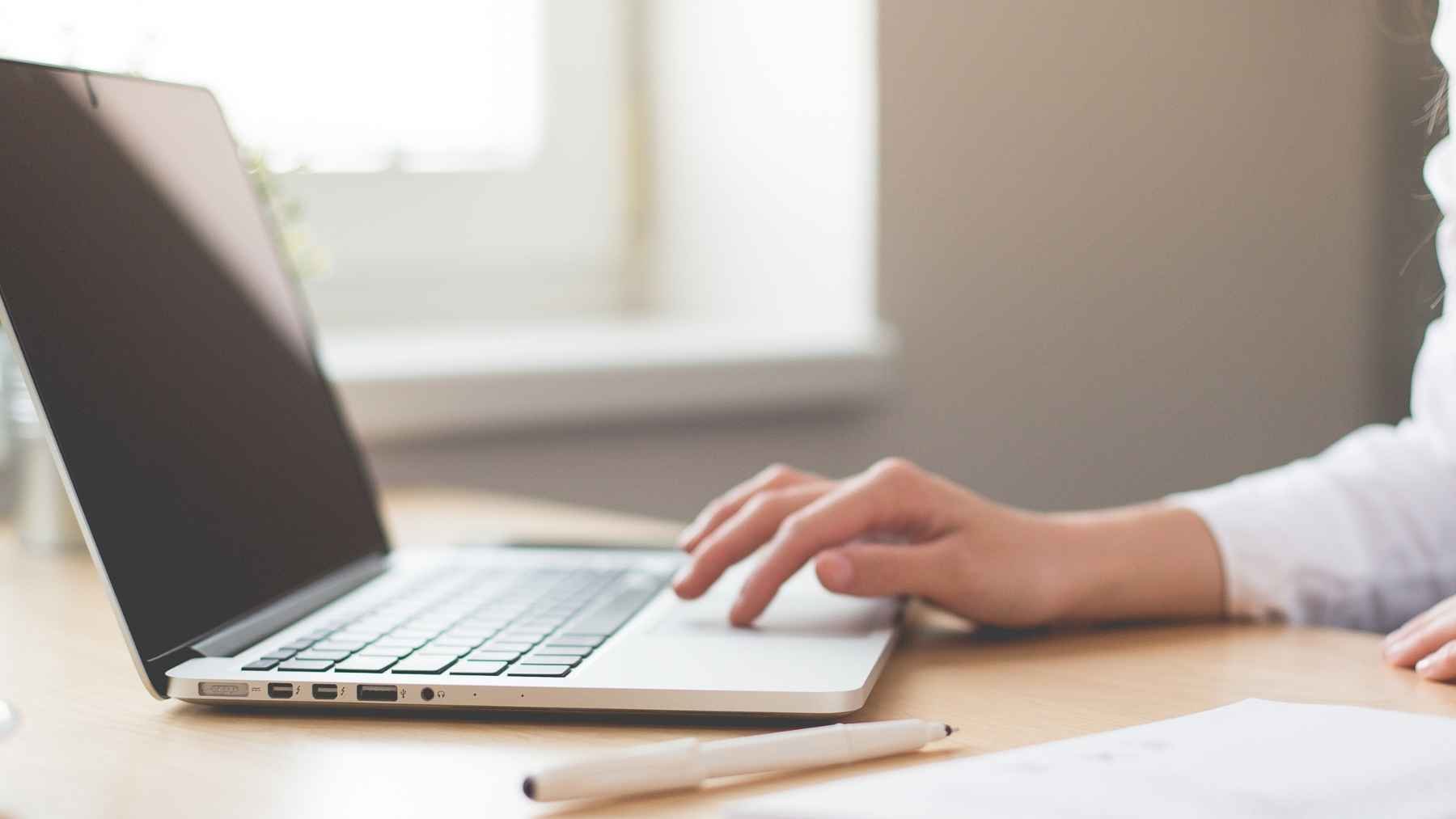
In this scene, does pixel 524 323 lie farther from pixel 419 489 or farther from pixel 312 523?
pixel 312 523

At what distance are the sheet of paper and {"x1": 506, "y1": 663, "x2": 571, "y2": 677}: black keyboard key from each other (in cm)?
15

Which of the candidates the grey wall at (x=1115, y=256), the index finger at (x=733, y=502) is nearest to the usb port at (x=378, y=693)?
the index finger at (x=733, y=502)

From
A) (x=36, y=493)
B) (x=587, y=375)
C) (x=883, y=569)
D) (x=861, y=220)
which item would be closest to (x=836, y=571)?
(x=883, y=569)

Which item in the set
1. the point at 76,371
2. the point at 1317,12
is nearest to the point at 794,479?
the point at 76,371

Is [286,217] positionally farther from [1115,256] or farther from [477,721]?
[1115,256]

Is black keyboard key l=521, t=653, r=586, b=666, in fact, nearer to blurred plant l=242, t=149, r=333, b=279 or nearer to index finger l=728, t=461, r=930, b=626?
index finger l=728, t=461, r=930, b=626

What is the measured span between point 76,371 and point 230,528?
4.1 inches

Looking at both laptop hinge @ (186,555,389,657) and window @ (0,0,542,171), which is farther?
window @ (0,0,542,171)

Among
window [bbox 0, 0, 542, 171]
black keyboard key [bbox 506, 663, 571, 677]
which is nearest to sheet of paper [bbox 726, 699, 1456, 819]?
black keyboard key [bbox 506, 663, 571, 677]

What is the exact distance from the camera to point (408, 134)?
5.03 feet

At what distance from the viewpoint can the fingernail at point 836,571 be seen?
640 millimetres

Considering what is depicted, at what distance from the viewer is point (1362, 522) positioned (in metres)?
0.77

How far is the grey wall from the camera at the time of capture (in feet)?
4.69

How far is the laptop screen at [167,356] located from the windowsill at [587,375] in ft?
1.39
